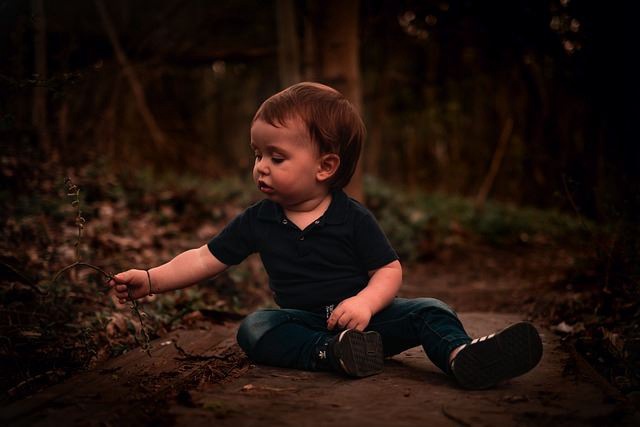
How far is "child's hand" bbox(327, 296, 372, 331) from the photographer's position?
8.81 feet

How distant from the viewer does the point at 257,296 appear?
16.1 feet

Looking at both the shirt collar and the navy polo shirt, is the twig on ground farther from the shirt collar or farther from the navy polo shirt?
the shirt collar

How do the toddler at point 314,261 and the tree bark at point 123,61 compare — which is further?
the tree bark at point 123,61

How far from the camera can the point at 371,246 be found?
295 cm

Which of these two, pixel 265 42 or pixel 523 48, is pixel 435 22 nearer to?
pixel 523 48

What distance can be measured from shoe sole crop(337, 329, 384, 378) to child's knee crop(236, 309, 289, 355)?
43 cm

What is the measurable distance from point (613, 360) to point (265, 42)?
27.1 feet

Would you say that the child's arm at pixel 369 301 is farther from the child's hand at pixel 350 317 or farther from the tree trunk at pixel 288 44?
the tree trunk at pixel 288 44

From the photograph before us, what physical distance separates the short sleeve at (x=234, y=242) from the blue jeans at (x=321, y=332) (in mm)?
302

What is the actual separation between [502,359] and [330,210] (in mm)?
1024

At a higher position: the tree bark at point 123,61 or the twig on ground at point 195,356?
the tree bark at point 123,61

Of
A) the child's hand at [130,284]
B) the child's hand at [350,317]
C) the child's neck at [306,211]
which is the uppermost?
the child's neck at [306,211]

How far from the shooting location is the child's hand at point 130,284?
9.18 ft

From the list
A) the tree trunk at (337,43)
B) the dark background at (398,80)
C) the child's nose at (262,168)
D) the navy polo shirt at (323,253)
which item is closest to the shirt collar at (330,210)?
the navy polo shirt at (323,253)
